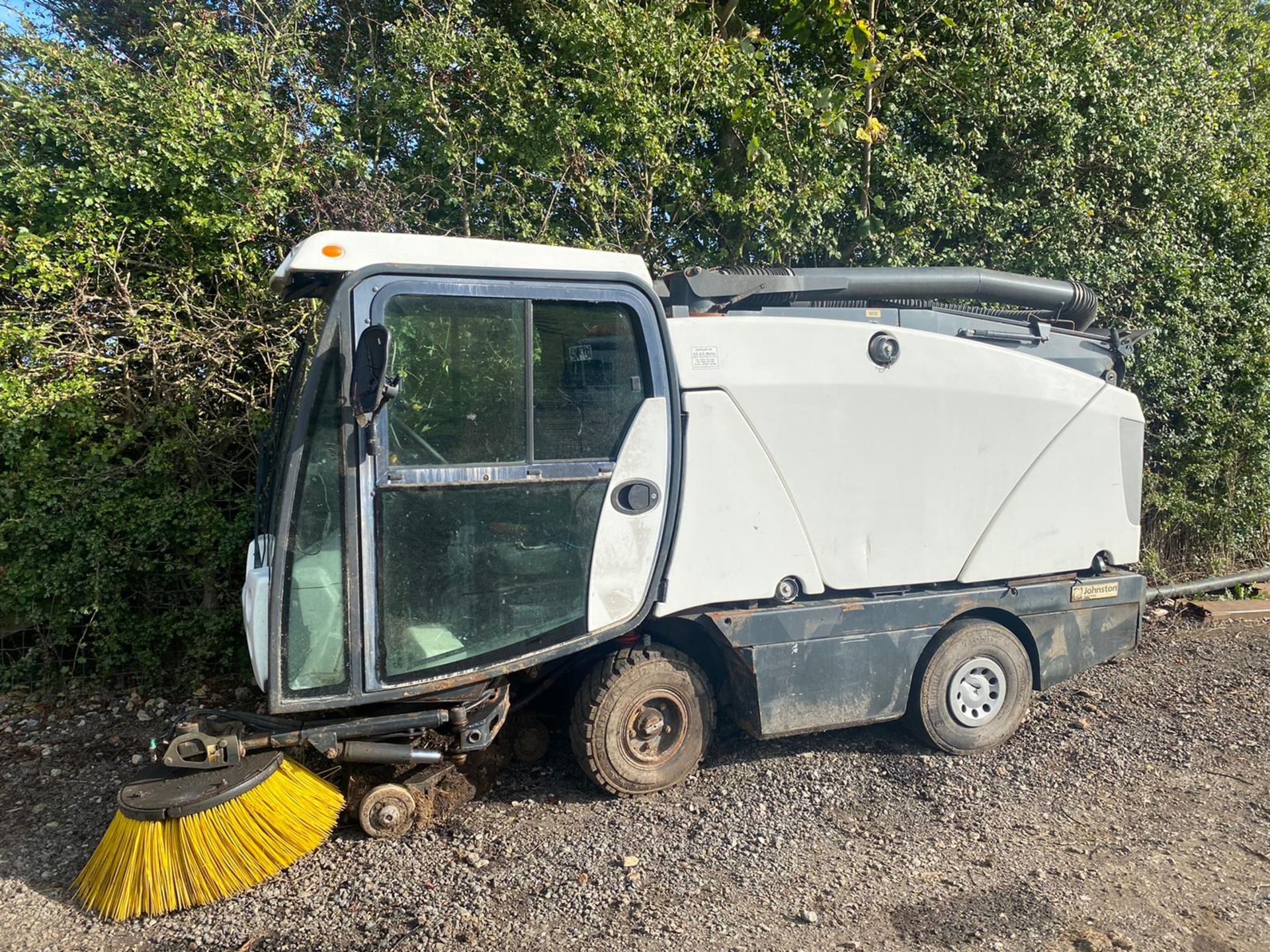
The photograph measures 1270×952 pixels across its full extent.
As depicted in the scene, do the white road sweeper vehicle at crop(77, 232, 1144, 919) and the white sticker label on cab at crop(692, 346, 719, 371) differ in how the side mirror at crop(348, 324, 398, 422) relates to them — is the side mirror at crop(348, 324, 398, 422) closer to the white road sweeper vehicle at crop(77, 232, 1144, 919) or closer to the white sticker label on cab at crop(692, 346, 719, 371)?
the white road sweeper vehicle at crop(77, 232, 1144, 919)

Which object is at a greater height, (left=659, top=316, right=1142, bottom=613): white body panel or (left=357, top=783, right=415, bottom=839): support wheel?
(left=659, top=316, right=1142, bottom=613): white body panel

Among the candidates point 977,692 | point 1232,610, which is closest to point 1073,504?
A: point 977,692

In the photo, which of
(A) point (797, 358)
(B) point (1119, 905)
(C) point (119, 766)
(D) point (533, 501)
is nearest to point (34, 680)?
(C) point (119, 766)

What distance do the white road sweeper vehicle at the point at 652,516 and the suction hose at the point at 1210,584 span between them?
2966 millimetres

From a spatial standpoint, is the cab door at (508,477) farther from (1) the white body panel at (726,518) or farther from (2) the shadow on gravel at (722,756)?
(2) the shadow on gravel at (722,756)

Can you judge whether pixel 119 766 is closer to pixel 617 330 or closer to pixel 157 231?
pixel 157 231

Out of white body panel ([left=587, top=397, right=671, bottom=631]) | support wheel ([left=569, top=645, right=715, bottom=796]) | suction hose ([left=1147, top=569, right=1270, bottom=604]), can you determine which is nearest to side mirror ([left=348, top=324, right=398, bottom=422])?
white body panel ([left=587, top=397, right=671, bottom=631])

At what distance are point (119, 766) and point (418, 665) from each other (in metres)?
2.45

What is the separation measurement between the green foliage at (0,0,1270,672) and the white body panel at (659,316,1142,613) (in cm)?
283

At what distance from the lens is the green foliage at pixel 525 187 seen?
4.98 m

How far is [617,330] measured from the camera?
3.53 metres

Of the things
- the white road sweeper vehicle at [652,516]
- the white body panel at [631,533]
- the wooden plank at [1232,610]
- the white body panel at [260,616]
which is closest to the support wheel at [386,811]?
the white road sweeper vehicle at [652,516]

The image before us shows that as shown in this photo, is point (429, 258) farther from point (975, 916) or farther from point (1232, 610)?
point (1232, 610)

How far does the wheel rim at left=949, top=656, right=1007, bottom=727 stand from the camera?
434 centimetres
